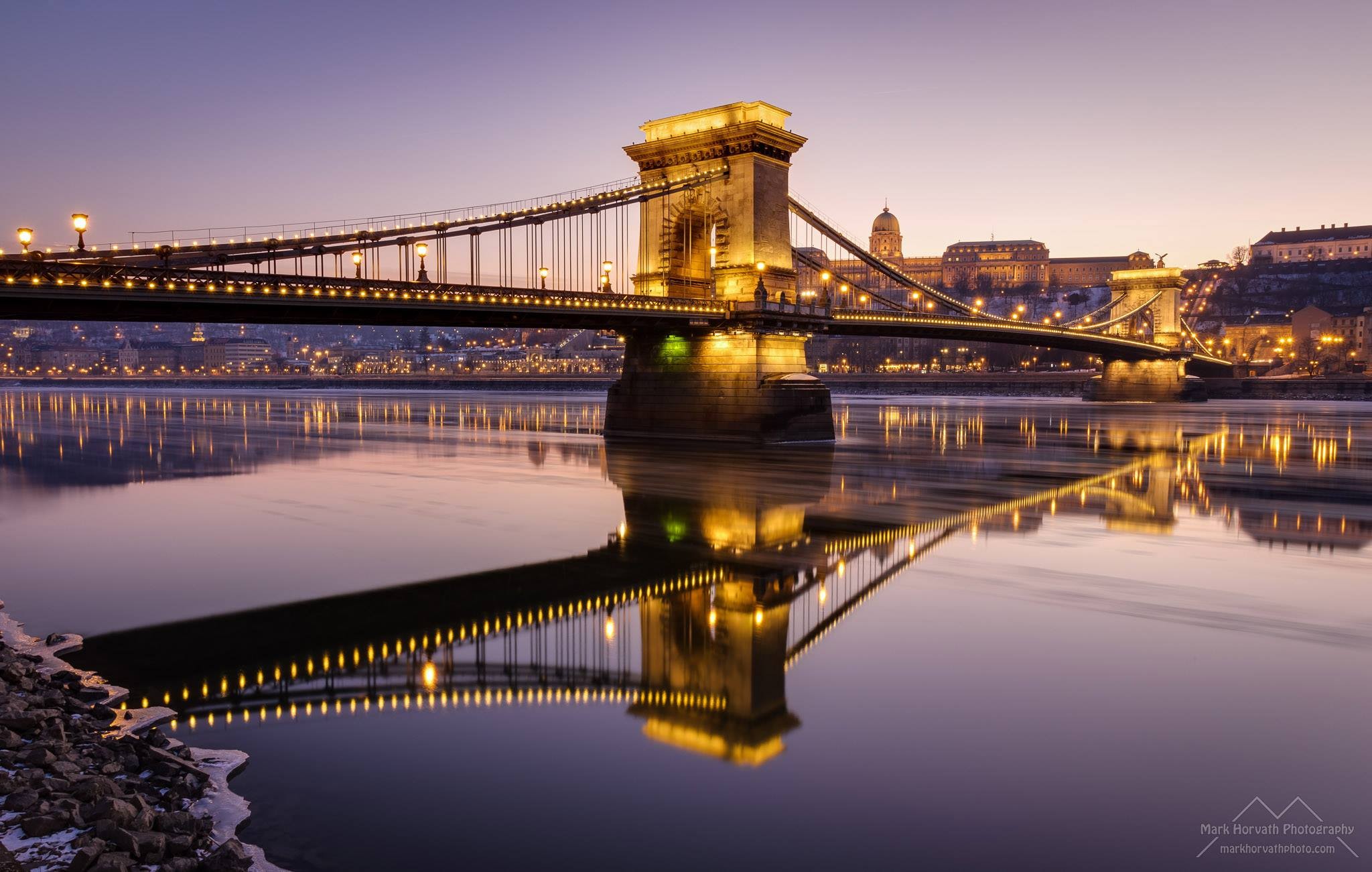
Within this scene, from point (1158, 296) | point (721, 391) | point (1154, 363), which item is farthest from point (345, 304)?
point (1158, 296)

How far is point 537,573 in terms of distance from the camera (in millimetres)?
14406

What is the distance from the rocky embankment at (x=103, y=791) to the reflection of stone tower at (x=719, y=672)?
11.0ft

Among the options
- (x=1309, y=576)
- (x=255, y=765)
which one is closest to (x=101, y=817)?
(x=255, y=765)

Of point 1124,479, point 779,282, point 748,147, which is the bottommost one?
point 1124,479

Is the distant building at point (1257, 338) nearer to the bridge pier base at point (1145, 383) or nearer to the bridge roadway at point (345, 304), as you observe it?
the bridge pier base at point (1145, 383)

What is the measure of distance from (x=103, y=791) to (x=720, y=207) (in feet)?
118

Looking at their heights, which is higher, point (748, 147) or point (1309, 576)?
point (748, 147)

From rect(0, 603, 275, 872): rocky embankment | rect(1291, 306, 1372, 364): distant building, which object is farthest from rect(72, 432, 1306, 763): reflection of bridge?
rect(1291, 306, 1372, 364): distant building

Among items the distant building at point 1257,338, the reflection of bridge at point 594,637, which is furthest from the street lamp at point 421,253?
the distant building at point 1257,338

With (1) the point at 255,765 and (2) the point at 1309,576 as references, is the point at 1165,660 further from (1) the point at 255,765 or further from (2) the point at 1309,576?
(1) the point at 255,765

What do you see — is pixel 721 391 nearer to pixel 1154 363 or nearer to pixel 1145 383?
pixel 1145 383

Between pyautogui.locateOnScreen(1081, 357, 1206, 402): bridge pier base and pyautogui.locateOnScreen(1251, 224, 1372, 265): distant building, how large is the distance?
386ft

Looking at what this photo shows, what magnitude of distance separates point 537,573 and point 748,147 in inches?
1099

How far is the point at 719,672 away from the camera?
9.45 m
